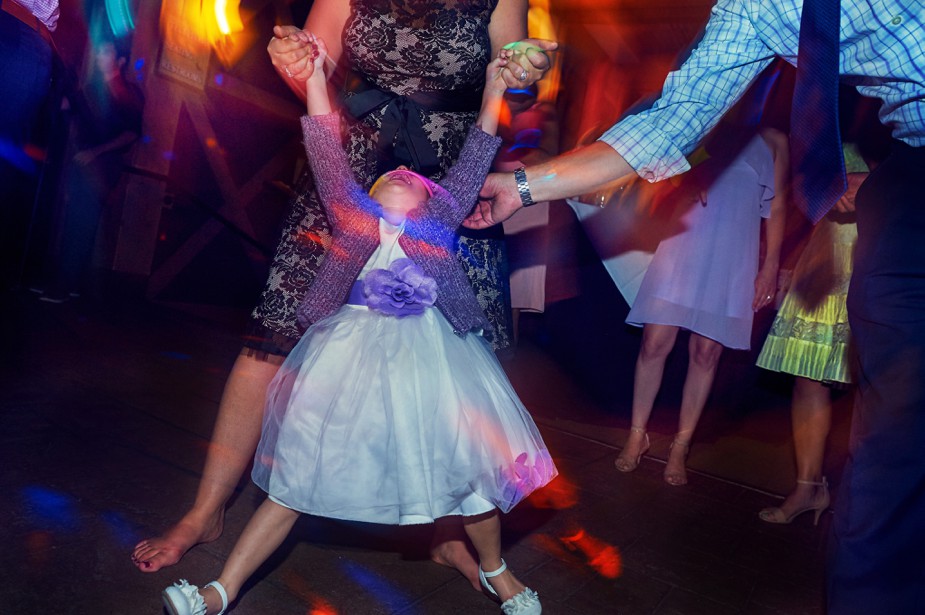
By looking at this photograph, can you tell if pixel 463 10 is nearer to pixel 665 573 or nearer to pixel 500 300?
pixel 500 300

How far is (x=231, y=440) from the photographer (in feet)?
6.81

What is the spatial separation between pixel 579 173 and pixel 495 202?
26 cm

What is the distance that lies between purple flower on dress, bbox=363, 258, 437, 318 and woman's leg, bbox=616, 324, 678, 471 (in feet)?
7.46

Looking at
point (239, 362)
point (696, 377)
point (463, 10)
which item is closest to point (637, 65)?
point (696, 377)

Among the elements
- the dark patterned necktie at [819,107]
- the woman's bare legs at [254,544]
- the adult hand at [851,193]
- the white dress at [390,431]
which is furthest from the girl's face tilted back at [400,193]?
the adult hand at [851,193]

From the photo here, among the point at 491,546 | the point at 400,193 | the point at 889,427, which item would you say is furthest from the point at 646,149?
the point at 491,546

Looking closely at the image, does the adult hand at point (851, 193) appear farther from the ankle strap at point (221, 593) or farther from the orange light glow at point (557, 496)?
the ankle strap at point (221, 593)

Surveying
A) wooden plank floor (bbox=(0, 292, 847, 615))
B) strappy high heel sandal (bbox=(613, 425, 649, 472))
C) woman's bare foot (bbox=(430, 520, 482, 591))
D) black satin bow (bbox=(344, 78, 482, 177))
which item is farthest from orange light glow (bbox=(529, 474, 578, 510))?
black satin bow (bbox=(344, 78, 482, 177))

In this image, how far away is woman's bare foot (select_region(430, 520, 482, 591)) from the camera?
2.21 metres

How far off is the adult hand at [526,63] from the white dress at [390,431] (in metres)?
0.72

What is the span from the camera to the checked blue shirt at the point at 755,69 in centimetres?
142

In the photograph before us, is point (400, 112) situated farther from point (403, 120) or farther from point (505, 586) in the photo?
point (505, 586)

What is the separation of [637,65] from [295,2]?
436cm

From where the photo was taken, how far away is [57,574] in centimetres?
184
